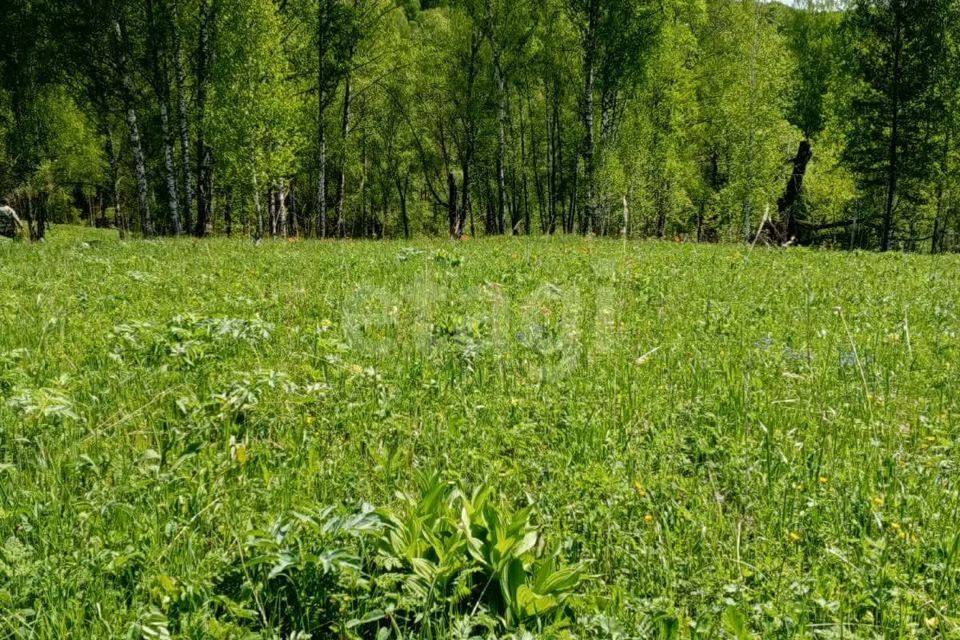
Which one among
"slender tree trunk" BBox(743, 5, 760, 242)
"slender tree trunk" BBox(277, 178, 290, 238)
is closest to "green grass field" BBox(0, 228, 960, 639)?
"slender tree trunk" BBox(277, 178, 290, 238)

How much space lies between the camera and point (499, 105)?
31.3m

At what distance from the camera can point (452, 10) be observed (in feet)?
119

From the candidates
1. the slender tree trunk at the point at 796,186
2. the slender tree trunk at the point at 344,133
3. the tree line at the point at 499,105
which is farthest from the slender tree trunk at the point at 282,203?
the slender tree trunk at the point at 796,186

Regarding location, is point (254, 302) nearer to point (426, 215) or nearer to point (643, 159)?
point (643, 159)

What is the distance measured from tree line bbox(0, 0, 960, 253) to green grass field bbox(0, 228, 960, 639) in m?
15.8

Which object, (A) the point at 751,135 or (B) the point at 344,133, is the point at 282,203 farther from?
(A) the point at 751,135

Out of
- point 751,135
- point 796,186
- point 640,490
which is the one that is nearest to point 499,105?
point 796,186

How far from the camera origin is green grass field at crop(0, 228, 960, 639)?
6.15 feet

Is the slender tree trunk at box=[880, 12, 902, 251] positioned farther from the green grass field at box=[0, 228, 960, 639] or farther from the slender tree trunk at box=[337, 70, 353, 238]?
the green grass field at box=[0, 228, 960, 639]

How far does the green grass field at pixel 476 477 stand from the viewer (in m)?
1.87

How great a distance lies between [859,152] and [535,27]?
70.6 feet

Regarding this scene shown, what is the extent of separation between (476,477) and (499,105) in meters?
31.2

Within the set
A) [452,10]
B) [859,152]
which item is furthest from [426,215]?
[859,152]

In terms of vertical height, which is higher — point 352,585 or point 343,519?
point 343,519
